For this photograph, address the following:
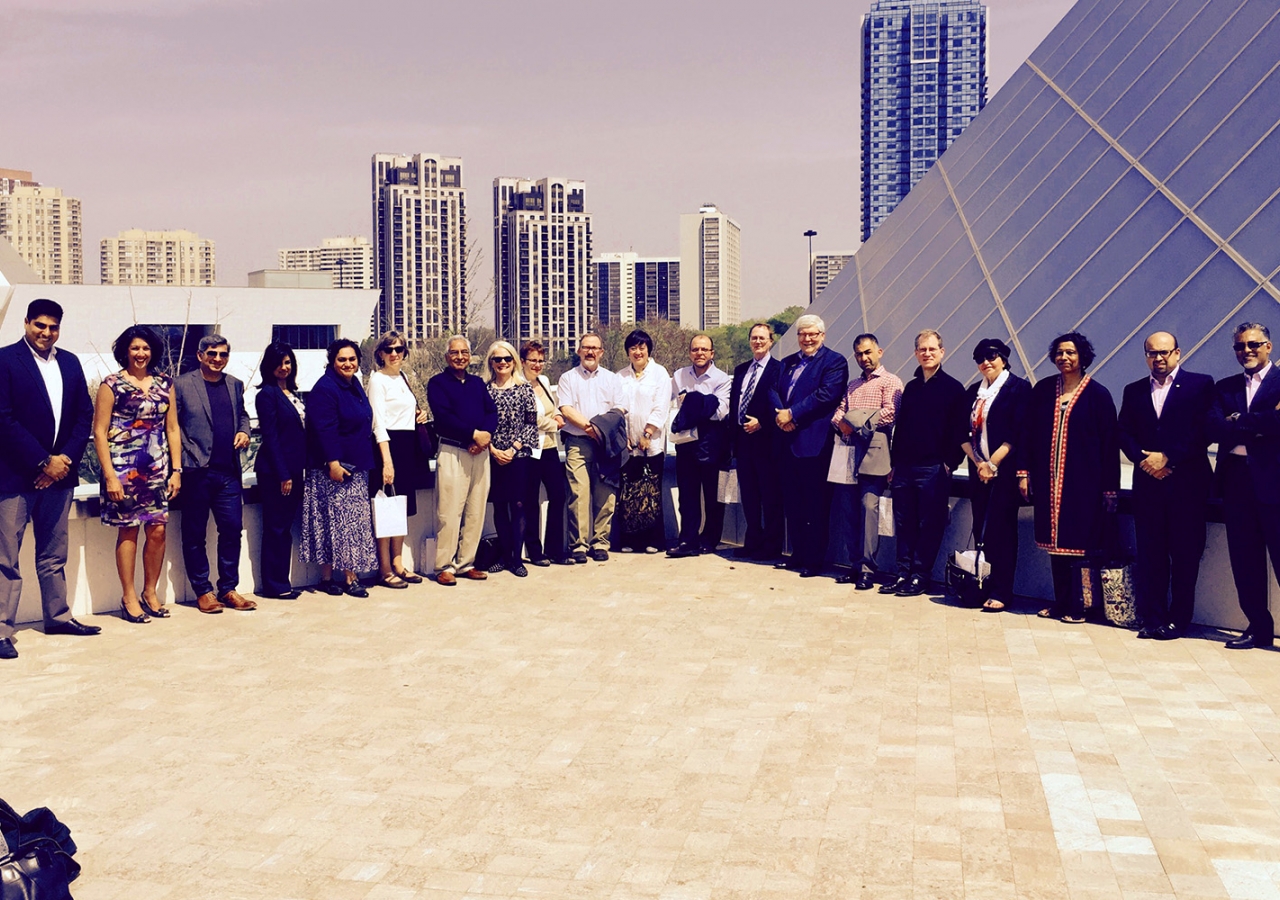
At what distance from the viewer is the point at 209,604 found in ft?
26.2

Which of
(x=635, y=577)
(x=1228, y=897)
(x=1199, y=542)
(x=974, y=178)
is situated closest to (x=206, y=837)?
(x=1228, y=897)

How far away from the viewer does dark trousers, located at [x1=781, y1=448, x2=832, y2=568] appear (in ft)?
30.7

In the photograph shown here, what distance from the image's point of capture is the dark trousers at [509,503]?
933cm

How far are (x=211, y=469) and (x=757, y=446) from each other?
4329mm

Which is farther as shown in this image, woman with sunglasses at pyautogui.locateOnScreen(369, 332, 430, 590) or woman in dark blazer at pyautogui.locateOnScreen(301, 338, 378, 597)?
woman with sunglasses at pyautogui.locateOnScreen(369, 332, 430, 590)

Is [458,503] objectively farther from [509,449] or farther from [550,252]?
[550,252]

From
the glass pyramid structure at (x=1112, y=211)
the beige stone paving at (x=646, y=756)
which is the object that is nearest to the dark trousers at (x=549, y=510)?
the beige stone paving at (x=646, y=756)

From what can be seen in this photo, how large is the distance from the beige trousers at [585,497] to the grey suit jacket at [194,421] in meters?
3.04

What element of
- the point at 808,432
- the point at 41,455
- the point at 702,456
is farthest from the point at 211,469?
the point at 808,432

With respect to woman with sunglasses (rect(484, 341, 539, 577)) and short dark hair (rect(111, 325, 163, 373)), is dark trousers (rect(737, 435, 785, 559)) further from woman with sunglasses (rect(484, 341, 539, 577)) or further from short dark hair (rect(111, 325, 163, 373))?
short dark hair (rect(111, 325, 163, 373))

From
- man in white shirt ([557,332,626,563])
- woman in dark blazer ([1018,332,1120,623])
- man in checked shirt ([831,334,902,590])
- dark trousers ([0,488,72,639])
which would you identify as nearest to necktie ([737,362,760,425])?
man in checked shirt ([831,334,902,590])

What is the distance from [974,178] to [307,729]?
11.2 metres

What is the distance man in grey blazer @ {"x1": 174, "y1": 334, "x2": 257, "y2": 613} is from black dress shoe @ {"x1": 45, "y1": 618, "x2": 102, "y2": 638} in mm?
792

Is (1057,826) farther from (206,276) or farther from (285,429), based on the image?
(206,276)
